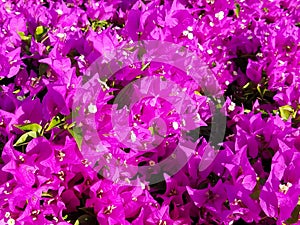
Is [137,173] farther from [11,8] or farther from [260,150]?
[11,8]

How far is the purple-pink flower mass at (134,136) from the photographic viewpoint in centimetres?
140

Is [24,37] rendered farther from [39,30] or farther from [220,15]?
[220,15]

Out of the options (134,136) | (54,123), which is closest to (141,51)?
(134,136)

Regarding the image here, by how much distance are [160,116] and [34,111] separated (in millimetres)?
477

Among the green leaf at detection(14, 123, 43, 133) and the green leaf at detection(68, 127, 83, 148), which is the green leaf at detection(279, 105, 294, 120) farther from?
the green leaf at detection(14, 123, 43, 133)

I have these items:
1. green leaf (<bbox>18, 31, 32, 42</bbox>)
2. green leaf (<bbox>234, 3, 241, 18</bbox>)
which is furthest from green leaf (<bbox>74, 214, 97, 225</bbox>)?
green leaf (<bbox>234, 3, 241, 18</bbox>)

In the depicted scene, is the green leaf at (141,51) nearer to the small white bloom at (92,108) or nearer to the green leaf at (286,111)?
the small white bloom at (92,108)

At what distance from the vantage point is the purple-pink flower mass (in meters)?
1.40

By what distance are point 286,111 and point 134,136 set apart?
2.81ft

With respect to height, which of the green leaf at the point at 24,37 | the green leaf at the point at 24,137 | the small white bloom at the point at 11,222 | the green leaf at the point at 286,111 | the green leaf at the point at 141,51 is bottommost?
the green leaf at the point at 286,111

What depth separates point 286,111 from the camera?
199 cm

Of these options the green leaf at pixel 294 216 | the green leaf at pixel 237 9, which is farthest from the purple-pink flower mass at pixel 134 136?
the green leaf at pixel 237 9

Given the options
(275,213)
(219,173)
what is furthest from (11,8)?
(275,213)

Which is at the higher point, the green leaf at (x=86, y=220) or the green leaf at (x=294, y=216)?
the green leaf at (x=294, y=216)
